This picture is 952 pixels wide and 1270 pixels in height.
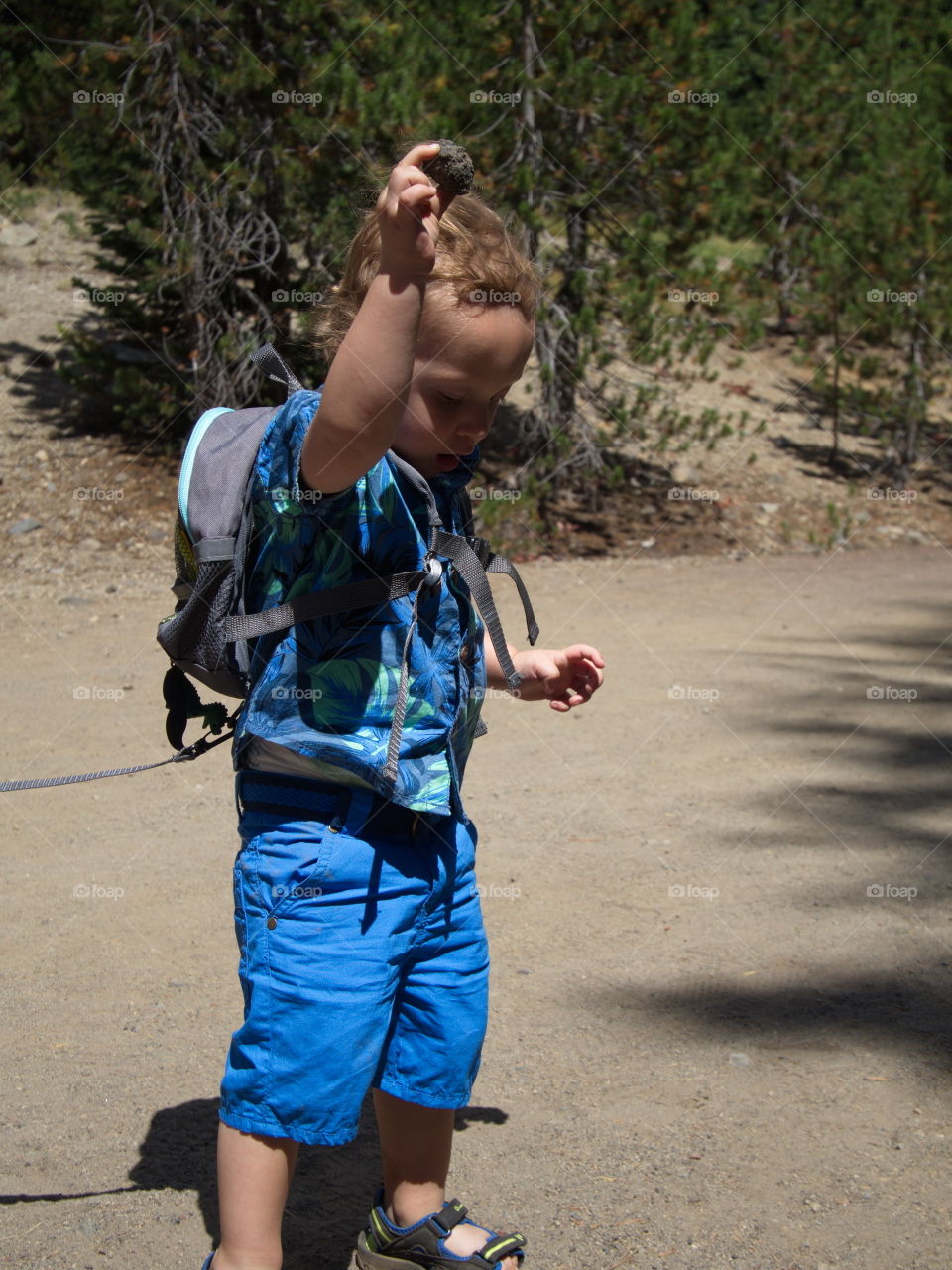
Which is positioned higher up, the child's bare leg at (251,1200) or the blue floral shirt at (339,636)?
the blue floral shirt at (339,636)

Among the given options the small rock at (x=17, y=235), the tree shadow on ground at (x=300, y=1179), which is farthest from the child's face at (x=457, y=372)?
the small rock at (x=17, y=235)

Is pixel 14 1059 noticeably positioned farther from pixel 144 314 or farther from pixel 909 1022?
pixel 144 314

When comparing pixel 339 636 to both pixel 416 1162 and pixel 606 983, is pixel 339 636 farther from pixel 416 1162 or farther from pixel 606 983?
pixel 606 983

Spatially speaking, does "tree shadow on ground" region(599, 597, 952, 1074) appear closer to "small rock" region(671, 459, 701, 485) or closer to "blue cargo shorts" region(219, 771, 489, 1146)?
"blue cargo shorts" region(219, 771, 489, 1146)

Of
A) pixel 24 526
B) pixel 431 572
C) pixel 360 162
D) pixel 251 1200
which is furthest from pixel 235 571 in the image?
pixel 360 162

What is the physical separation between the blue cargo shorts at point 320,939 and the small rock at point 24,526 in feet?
23.5

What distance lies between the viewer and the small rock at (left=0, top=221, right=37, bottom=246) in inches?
529

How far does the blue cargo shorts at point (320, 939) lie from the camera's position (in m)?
1.75

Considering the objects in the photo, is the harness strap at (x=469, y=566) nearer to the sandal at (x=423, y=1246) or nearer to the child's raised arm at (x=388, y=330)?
the child's raised arm at (x=388, y=330)

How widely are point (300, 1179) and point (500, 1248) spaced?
487mm

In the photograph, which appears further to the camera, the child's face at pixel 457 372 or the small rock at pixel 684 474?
the small rock at pixel 684 474

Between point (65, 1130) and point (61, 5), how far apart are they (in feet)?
33.7

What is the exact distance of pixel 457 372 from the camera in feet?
5.61

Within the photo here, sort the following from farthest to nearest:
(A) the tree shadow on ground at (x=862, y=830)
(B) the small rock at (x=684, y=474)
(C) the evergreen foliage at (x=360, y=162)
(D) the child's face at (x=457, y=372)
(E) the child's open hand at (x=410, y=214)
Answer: (B) the small rock at (x=684, y=474) < (C) the evergreen foliage at (x=360, y=162) < (A) the tree shadow on ground at (x=862, y=830) < (D) the child's face at (x=457, y=372) < (E) the child's open hand at (x=410, y=214)
